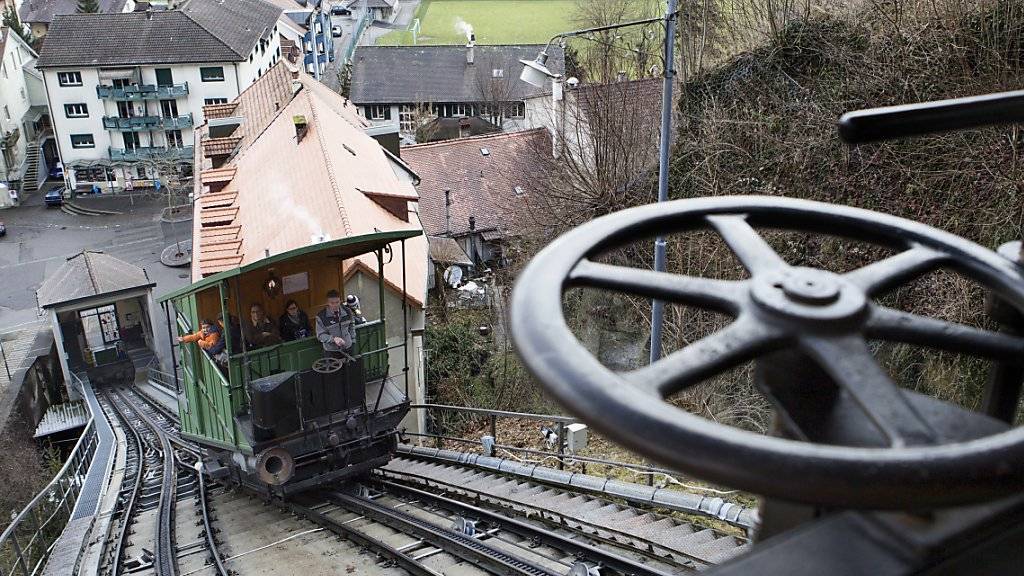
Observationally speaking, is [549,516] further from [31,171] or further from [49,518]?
[31,171]

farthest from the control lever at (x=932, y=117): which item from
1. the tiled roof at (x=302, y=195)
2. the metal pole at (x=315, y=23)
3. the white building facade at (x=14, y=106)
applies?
the metal pole at (x=315, y=23)

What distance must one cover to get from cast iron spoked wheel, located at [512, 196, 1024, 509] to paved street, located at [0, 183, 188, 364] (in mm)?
34690

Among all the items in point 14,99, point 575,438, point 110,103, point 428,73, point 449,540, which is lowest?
point 449,540

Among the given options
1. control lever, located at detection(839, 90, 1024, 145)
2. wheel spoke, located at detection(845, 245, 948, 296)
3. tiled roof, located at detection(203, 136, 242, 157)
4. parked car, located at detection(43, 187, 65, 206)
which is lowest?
parked car, located at detection(43, 187, 65, 206)

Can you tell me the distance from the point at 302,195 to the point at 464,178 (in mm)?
15605

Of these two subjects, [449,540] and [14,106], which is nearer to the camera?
[449,540]

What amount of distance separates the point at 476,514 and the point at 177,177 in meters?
39.7

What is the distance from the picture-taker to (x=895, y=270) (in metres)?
2.39

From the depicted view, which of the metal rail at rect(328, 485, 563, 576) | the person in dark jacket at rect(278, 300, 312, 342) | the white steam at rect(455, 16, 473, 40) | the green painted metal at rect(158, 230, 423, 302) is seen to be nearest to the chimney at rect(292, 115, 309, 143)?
the person in dark jacket at rect(278, 300, 312, 342)

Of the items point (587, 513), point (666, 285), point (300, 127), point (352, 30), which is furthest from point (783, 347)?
point (352, 30)

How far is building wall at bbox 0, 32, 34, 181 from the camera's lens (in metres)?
48.1

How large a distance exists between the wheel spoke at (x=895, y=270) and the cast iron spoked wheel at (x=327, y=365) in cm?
859

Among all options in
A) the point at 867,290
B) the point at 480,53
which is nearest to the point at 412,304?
the point at 867,290

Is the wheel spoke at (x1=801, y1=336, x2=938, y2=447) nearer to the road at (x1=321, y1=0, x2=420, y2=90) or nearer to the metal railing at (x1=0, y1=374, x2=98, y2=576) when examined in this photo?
the metal railing at (x1=0, y1=374, x2=98, y2=576)
